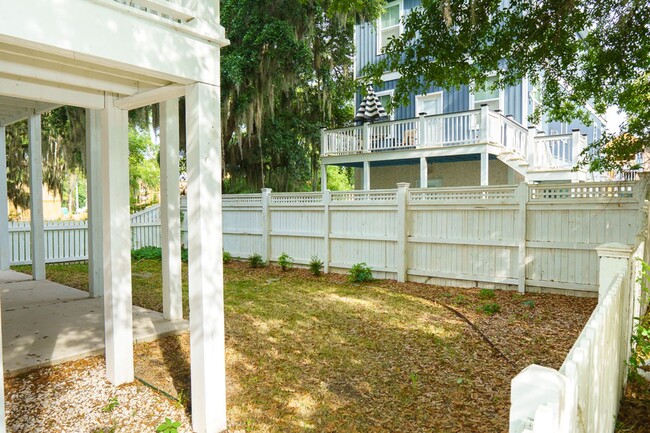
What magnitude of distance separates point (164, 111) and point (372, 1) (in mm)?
8365

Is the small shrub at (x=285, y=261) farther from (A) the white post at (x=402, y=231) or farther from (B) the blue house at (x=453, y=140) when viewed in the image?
(B) the blue house at (x=453, y=140)

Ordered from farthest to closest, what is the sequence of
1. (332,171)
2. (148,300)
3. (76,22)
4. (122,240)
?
1. (332,171)
2. (148,300)
3. (122,240)
4. (76,22)

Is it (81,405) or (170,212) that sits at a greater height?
(170,212)

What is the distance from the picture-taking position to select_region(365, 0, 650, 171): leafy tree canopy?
5387mm

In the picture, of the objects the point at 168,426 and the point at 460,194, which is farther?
the point at 460,194

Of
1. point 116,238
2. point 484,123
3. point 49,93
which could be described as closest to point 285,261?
point 484,123

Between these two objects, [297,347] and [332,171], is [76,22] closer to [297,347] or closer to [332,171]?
[297,347]

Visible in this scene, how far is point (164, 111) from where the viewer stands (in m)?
5.25

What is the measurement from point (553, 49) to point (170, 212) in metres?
5.95

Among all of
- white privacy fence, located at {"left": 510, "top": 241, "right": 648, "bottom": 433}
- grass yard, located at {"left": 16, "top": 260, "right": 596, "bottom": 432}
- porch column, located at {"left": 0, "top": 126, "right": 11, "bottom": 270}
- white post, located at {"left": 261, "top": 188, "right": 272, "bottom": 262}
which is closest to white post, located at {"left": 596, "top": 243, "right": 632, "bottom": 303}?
white privacy fence, located at {"left": 510, "top": 241, "right": 648, "bottom": 433}

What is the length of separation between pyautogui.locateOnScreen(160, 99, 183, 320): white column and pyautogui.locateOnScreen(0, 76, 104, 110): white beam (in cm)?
192

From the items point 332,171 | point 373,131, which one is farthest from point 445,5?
point 332,171

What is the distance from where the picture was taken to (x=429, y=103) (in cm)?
1271

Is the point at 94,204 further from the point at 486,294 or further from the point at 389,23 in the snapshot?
the point at 389,23
